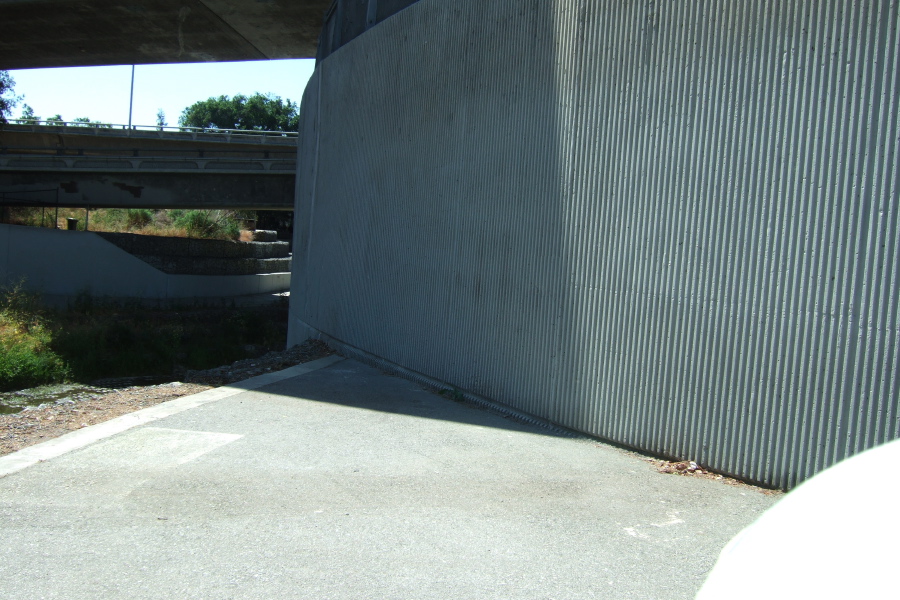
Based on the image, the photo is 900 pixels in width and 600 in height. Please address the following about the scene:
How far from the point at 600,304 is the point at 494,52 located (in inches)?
155

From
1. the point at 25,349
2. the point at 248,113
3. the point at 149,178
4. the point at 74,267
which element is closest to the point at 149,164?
the point at 149,178

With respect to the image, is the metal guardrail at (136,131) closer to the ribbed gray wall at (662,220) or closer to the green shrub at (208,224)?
the green shrub at (208,224)

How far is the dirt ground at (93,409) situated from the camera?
7.21 m

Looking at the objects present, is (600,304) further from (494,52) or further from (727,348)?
(494,52)

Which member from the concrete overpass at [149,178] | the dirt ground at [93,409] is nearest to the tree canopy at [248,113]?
the concrete overpass at [149,178]

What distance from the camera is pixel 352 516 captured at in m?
4.80

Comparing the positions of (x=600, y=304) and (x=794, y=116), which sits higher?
(x=794, y=116)

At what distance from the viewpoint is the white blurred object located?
Result: 57.7 inches

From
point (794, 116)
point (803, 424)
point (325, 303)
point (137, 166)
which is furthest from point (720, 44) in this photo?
point (137, 166)

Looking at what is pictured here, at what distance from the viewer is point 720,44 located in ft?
19.8

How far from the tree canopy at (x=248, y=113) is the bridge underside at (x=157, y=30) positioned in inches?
2300

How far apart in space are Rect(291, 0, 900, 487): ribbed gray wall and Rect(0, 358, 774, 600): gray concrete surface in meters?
0.87

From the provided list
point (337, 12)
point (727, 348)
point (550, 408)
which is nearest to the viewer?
point (727, 348)

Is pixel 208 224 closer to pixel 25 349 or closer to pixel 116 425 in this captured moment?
pixel 25 349
